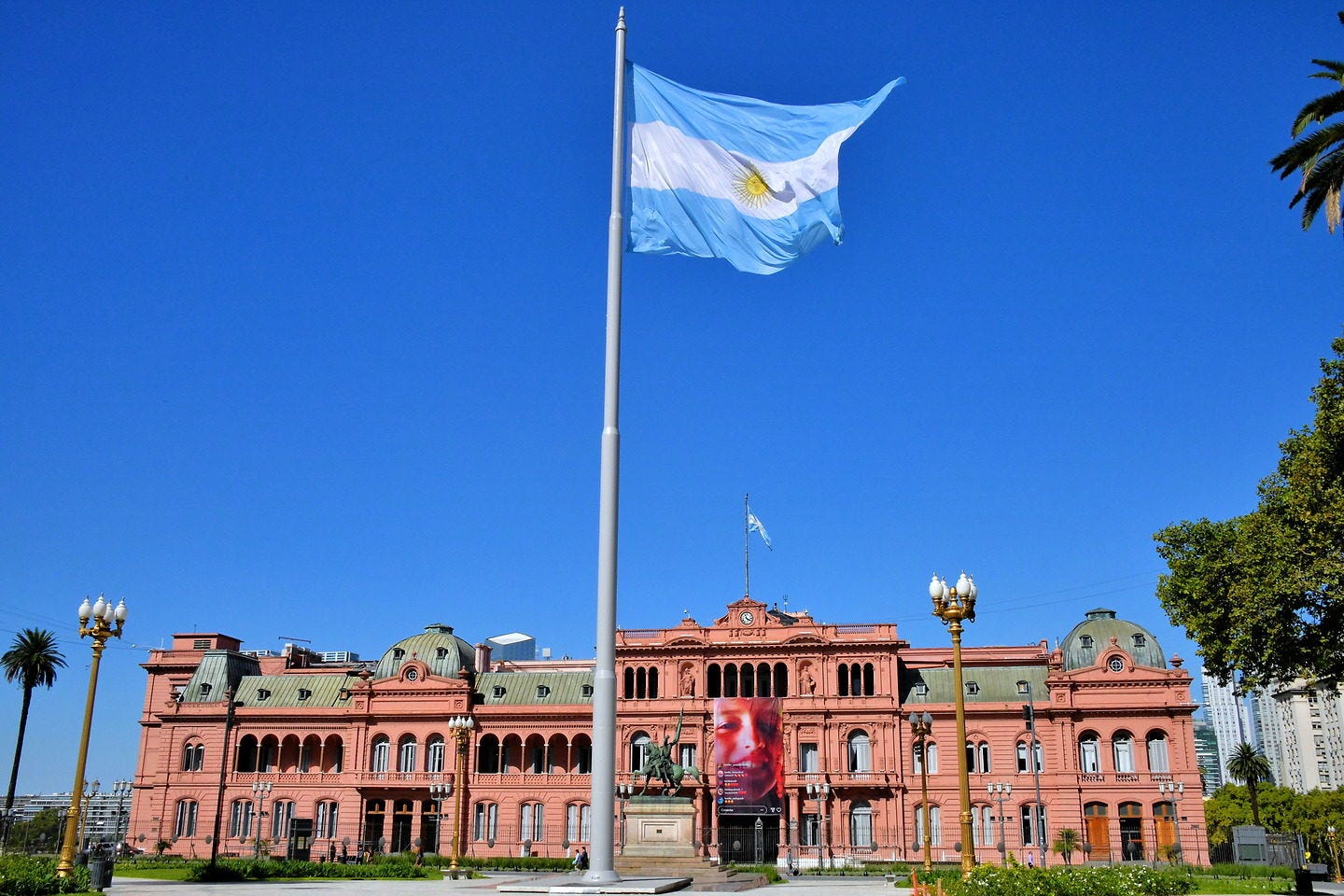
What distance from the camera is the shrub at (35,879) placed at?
27214mm

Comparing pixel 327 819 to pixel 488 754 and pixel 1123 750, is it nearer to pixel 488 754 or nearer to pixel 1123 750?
pixel 488 754

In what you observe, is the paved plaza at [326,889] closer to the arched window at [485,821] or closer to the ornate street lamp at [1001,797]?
the ornate street lamp at [1001,797]

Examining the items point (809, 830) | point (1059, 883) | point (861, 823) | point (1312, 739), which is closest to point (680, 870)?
point (1059, 883)

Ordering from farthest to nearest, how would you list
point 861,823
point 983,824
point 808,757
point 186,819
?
point 186,819 < point 808,757 < point 861,823 < point 983,824

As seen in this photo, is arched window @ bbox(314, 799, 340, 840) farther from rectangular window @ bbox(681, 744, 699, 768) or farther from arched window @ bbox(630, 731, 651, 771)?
rectangular window @ bbox(681, 744, 699, 768)

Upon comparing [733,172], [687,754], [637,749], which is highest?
[733,172]

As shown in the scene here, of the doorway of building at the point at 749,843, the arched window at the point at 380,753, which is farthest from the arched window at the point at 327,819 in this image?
the doorway of building at the point at 749,843

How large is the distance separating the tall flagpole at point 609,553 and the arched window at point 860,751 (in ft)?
203

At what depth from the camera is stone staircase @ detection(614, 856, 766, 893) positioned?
42031mm

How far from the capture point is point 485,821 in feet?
269

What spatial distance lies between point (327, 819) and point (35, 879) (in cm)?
5814

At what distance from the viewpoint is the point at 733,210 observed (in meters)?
21.8

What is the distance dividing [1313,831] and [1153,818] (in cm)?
4354

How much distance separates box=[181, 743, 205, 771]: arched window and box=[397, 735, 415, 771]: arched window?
15.1 m
